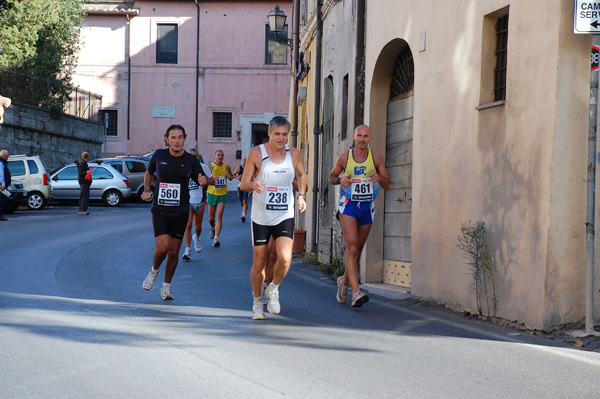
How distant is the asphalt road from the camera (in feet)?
18.1

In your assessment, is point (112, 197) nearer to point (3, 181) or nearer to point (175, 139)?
point (3, 181)

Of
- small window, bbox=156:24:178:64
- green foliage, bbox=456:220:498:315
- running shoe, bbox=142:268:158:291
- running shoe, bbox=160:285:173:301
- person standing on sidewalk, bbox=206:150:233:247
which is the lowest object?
running shoe, bbox=160:285:173:301

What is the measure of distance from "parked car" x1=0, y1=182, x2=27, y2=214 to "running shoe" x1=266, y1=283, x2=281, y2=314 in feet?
60.4

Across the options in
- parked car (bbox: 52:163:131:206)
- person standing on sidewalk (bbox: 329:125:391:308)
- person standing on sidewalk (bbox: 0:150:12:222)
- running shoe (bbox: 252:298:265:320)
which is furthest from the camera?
parked car (bbox: 52:163:131:206)

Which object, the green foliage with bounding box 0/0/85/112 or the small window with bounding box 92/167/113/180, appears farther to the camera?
the green foliage with bounding box 0/0/85/112

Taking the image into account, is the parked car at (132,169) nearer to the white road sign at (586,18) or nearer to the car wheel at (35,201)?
the car wheel at (35,201)

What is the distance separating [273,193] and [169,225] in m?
1.85

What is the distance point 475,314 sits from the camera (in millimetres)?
8836

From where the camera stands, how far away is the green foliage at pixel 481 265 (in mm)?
8578

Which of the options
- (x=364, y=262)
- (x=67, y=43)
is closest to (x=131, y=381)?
(x=364, y=262)

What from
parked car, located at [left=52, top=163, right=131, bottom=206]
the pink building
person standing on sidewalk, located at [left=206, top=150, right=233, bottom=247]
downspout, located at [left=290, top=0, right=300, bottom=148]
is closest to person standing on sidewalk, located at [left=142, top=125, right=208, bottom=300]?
person standing on sidewalk, located at [left=206, top=150, right=233, bottom=247]

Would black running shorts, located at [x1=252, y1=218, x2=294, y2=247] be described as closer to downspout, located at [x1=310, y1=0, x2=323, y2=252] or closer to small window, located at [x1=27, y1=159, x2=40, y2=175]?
downspout, located at [x1=310, y1=0, x2=323, y2=252]

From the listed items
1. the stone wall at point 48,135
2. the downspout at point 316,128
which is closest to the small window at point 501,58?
the downspout at point 316,128

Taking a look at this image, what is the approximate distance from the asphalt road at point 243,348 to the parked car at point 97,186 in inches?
798
